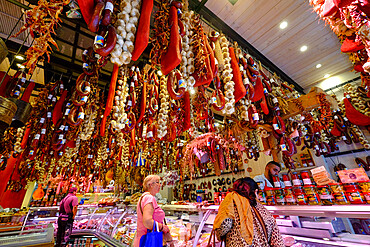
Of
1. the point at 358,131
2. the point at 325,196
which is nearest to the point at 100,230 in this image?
the point at 325,196

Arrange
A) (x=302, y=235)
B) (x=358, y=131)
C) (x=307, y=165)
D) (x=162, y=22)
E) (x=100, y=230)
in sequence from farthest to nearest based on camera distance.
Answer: (x=307, y=165), (x=358, y=131), (x=100, y=230), (x=302, y=235), (x=162, y=22)

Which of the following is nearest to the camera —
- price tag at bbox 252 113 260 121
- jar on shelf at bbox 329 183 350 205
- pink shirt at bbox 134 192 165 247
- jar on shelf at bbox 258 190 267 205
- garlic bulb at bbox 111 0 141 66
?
garlic bulb at bbox 111 0 141 66

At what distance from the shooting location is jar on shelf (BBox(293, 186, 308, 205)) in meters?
1.98

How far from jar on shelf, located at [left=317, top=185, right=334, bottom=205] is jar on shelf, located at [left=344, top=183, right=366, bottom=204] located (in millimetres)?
160

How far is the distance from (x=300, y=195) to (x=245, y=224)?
0.94 m

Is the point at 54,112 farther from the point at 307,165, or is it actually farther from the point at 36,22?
the point at 307,165

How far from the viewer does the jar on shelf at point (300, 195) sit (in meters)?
1.98

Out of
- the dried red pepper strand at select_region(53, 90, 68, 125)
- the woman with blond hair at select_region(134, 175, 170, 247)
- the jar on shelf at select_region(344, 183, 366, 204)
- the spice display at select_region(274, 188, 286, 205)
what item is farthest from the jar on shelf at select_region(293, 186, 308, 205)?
the dried red pepper strand at select_region(53, 90, 68, 125)

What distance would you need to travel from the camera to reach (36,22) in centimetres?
196

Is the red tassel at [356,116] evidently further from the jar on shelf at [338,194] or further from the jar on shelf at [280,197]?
the jar on shelf at [280,197]

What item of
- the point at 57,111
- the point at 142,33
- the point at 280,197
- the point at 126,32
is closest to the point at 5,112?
the point at 126,32

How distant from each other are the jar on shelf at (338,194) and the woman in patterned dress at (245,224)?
0.80 metres

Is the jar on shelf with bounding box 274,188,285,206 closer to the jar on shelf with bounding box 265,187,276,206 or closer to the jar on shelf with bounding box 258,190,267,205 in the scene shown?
the jar on shelf with bounding box 265,187,276,206

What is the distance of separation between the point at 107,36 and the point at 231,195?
2301mm
